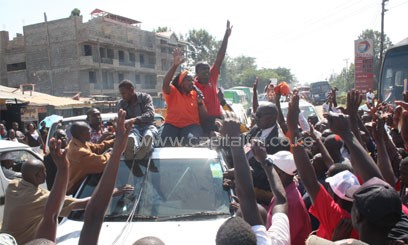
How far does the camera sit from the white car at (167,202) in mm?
2947

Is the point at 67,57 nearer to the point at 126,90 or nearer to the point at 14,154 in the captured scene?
the point at 14,154

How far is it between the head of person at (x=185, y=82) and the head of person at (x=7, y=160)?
10.0 feet

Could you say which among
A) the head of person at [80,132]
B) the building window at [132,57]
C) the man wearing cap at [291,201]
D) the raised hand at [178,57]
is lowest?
the man wearing cap at [291,201]

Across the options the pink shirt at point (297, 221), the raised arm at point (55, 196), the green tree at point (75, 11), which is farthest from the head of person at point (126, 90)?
the green tree at point (75, 11)

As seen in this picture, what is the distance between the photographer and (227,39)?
17.9ft

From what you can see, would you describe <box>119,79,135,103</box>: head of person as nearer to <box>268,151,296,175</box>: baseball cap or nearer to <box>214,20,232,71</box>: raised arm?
<box>214,20,232,71</box>: raised arm

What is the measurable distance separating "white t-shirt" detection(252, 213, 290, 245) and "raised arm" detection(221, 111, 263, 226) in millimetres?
87

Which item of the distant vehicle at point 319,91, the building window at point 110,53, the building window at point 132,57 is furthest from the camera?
the building window at point 132,57

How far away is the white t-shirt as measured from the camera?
186 cm

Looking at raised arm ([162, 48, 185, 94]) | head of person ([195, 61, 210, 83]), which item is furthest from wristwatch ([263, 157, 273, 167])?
head of person ([195, 61, 210, 83])

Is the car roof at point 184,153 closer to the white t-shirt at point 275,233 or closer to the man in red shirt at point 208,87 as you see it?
the man in red shirt at point 208,87

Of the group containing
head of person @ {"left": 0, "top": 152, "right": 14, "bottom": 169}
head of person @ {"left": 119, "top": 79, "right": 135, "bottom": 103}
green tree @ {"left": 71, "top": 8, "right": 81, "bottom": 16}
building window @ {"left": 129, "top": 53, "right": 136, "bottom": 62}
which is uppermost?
green tree @ {"left": 71, "top": 8, "right": 81, "bottom": 16}

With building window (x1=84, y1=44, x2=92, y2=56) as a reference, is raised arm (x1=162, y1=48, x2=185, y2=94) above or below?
below

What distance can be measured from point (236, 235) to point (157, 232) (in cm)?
146
